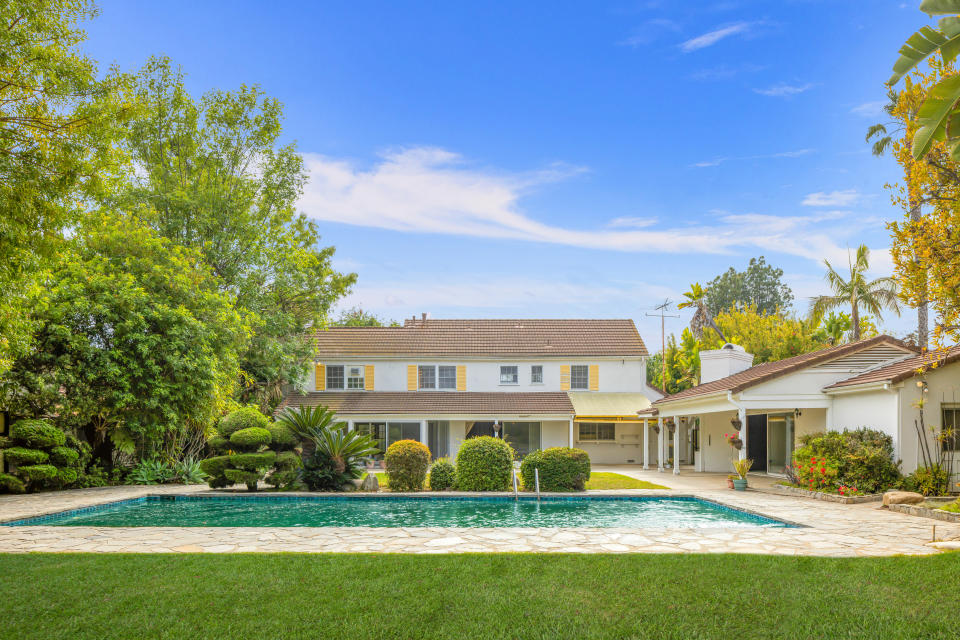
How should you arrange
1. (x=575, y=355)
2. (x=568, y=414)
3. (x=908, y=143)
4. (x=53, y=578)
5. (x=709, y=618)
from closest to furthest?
(x=709, y=618)
(x=53, y=578)
(x=908, y=143)
(x=568, y=414)
(x=575, y=355)

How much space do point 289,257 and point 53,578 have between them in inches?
825

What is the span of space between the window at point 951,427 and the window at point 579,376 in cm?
1516

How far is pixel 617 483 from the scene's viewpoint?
1862 centimetres

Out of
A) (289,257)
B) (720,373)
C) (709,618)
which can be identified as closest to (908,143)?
(709,618)

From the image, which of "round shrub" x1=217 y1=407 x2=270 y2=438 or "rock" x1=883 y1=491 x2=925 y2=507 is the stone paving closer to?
"rock" x1=883 y1=491 x2=925 y2=507

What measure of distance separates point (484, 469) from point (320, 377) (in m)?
14.9

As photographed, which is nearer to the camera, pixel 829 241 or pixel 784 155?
pixel 784 155

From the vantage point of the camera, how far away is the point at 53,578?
6871mm

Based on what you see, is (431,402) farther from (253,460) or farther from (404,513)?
(404,513)

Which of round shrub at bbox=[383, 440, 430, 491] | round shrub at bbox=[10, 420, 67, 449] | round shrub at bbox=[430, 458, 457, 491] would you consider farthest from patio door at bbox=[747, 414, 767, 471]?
round shrub at bbox=[10, 420, 67, 449]

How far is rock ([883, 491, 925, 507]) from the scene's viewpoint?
1277cm

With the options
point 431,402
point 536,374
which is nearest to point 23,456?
point 431,402

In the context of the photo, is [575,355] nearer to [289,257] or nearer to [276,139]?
[289,257]

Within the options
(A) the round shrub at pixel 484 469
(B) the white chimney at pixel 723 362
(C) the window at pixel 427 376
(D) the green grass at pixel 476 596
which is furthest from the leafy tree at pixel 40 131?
(B) the white chimney at pixel 723 362
